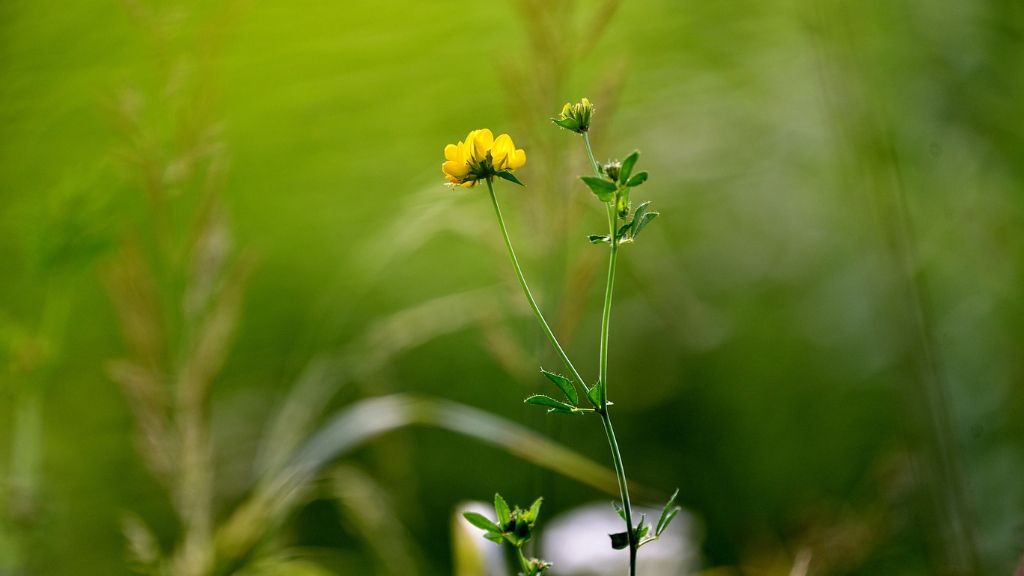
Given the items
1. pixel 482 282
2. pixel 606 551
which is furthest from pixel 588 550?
pixel 482 282

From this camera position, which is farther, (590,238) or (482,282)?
(482,282)

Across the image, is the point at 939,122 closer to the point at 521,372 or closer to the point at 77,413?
the point at 521,372

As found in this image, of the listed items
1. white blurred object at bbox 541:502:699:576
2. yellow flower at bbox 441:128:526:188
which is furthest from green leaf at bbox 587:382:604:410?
white blurred object at bbox 541:502:699:576

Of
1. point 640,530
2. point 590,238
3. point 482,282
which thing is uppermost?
point 482,282

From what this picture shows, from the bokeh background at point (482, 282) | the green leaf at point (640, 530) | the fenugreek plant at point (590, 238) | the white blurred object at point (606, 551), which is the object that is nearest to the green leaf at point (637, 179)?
the fenugreek plant at point (590, 238)

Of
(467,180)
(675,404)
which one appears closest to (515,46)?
(675,404)

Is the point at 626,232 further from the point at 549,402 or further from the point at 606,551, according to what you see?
the point at 606,551
